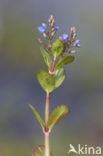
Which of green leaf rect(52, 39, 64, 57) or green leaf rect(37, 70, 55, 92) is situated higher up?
green leaf rect(52, 39, 64, 57)

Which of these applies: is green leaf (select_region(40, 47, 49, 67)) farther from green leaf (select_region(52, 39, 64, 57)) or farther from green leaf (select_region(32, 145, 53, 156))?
green leaf (select_region(32, 145, 53, 156))

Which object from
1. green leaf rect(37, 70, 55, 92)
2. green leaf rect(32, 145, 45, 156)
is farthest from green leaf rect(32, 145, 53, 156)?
green leaf rect(37, 70, 55, 92)

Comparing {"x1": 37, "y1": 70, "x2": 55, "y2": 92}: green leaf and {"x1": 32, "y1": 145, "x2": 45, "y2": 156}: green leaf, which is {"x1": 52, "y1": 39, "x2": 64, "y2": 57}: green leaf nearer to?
{"x1": 37, "y1": 70, "x2": 55, "y2": 92}: green leaf

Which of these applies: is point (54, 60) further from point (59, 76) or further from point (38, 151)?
point (38, 151)

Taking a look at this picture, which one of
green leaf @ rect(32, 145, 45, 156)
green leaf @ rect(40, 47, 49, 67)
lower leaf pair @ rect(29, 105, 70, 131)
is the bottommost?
green leaf @ rect(32, 145, 45, 156)

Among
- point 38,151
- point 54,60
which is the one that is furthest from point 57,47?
point 38,151

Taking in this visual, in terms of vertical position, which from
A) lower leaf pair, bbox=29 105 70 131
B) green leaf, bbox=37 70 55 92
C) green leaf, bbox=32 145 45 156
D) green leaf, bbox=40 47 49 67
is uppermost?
green leaf, bbox=40 47 49 67

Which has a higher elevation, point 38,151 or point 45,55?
point 45,55

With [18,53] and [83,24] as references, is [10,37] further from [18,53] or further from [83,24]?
[83,24]

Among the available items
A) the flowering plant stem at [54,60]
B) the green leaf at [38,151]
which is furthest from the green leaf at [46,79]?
the green leaf at [38,151]
